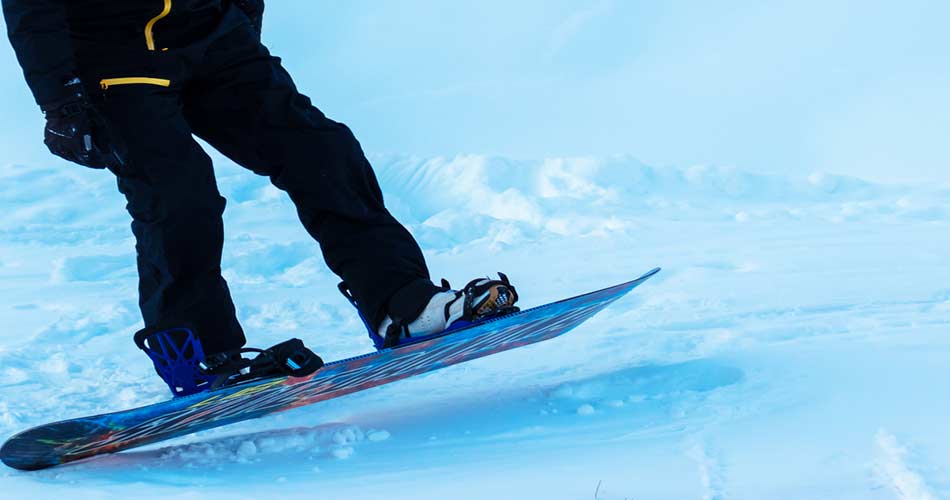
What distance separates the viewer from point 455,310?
2559 millimetres

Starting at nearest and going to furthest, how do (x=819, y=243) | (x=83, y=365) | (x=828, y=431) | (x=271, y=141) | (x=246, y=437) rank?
1. (x=828, y=431)
2. (x=246, y=437)
3. (x=271, y=141)
4. (x=83, y=365)
5. (x=819, y=243)

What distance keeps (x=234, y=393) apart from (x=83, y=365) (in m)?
2.10

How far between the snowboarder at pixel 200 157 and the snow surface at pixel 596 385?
0.93 feet

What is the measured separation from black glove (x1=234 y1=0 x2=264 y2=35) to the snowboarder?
0.02 meters

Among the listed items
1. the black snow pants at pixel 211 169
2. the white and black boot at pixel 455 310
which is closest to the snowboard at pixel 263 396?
the white and black boot at pixel 455 310

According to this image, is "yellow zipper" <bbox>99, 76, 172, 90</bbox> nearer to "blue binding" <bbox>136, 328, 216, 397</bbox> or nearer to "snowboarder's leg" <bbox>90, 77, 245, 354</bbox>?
"snowboarder's leg" <bbox>90, 77, 245, 354</bbox>

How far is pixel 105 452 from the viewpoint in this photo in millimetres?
2260

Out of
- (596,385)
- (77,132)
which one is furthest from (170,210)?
(596,385)

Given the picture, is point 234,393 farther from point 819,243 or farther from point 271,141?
point 819,243

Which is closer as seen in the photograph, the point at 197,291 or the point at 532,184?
the point at 197,291

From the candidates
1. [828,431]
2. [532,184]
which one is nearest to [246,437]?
[828,431]

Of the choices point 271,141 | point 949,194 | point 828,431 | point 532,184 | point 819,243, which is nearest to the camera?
point 828,431

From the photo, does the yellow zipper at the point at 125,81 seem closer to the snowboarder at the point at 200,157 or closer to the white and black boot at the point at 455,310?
the snowboarder at the point at 200,157

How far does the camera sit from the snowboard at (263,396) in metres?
2.16
